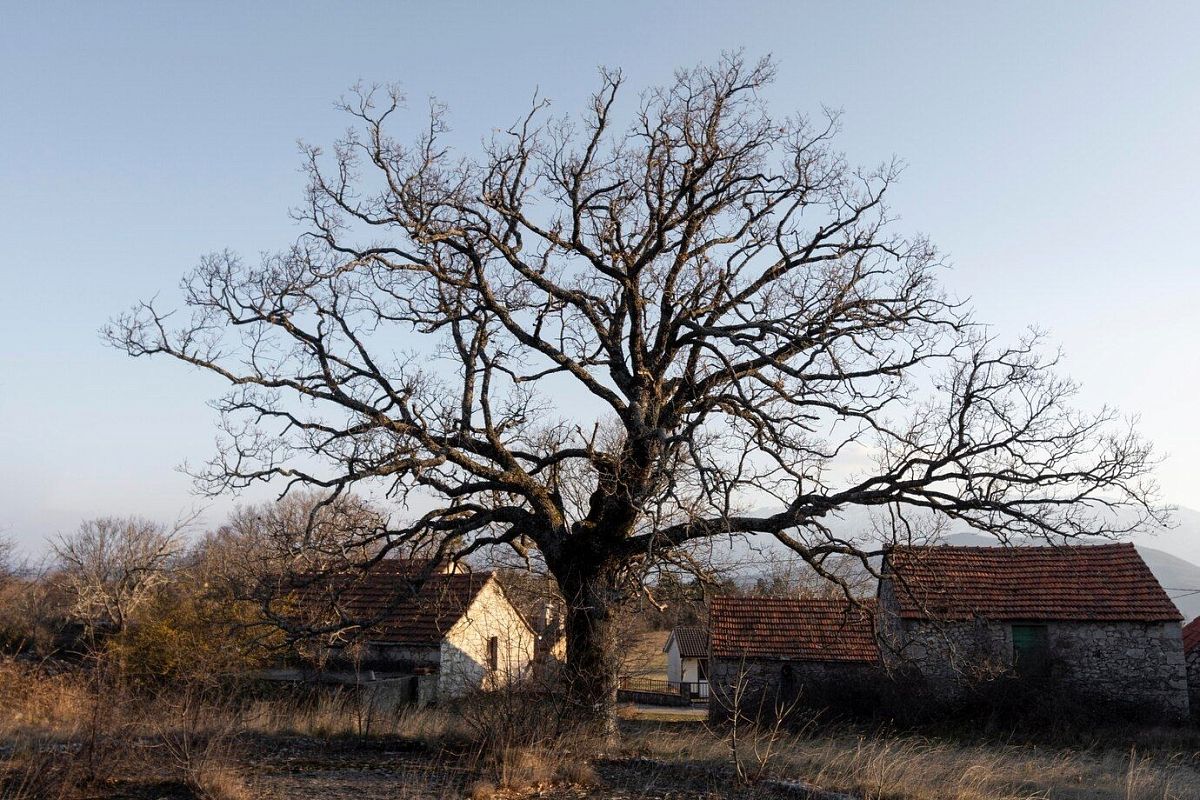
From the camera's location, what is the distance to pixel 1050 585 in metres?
25.1

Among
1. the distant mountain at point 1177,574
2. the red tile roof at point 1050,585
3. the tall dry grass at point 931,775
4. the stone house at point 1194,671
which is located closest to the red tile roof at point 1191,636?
the stone house at point 1194,671

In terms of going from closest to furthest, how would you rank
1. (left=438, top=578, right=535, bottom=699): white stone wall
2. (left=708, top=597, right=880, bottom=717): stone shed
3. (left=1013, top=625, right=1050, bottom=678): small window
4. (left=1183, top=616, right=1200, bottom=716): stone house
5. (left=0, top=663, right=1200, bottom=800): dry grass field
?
1. (left=0, top=663, right=1200, bottom=800): dry grass field
2. (left=438, top=578, right=535, bottom=699): white stone wall
3. (left=1013, top=625, right=1050, bottom=678): small window
4. (left=1183, top=616, right=1200, bottom=716): stone house
5. (left=708, top=597, right=880, bottom=717): stone shed

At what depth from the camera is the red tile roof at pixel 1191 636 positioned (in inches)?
997

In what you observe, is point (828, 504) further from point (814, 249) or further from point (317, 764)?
point (317, 764)

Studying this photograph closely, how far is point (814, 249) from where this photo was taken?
13414 millimetres

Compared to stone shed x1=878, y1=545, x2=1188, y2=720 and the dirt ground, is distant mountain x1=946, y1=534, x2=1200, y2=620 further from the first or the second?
the dirt ground

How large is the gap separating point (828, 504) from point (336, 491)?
6.77 m

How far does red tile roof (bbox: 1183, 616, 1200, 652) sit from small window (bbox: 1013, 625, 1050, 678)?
415cm

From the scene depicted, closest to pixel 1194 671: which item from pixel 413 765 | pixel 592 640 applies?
pixel 592 640

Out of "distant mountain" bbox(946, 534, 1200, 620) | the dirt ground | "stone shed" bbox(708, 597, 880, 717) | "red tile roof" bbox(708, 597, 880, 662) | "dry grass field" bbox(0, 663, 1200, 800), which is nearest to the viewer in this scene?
"dry grass field" bbox(0, 663, 1200, 800)

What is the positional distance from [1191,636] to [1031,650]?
739 centimetres

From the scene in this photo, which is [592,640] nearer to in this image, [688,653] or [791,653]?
[791,653]

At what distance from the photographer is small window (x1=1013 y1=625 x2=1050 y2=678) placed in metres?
23.4

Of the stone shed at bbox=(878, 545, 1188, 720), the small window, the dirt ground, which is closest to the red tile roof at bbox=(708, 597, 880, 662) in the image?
the stone shed at bbox=(878, 545, 1188, 720)
